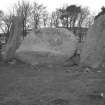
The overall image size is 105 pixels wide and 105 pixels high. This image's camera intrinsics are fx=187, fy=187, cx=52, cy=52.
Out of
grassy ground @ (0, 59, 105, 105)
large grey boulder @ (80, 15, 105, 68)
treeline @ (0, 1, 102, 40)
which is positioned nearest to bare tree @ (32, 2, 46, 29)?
treeline @ (0, 1, 102, 40)

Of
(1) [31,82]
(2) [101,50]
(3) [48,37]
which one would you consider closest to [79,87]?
(1) [31,82]

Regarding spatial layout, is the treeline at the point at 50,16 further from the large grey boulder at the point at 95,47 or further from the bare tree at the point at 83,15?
the large grey boulder at the point at 95,47

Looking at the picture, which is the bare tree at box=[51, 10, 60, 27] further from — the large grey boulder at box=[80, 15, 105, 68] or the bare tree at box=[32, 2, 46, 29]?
the large grey boulder at box=[80, 15, 105, 68]

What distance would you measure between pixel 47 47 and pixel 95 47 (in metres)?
2.50

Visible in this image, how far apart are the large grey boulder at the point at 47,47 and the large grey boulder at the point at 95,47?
98cm

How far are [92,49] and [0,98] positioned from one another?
5.29m

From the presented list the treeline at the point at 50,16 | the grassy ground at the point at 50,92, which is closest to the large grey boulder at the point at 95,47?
the grassy ground at the point at 50,92

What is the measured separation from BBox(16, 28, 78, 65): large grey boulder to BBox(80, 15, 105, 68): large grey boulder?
3.22 ft

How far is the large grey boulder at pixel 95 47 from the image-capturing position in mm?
8039

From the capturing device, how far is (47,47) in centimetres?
958

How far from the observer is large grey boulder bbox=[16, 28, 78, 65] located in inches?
354

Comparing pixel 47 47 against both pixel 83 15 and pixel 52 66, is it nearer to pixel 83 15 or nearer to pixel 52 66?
pixel 52 66

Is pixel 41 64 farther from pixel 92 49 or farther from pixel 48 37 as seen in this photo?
pixel 92 49

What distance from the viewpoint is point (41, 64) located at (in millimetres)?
8883
